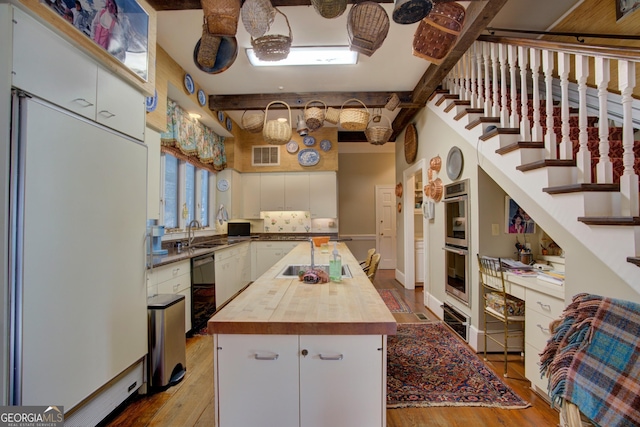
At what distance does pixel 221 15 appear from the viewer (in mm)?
1818

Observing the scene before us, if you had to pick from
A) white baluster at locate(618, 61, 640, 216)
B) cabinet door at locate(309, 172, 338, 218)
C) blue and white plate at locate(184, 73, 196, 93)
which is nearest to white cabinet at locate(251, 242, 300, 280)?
cabinet door at locate(309, 172, 338, 218)

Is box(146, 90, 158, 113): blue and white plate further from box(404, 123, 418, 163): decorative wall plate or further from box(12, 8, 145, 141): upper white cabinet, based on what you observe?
box(404, 123, 418, 163): decorative wall plate

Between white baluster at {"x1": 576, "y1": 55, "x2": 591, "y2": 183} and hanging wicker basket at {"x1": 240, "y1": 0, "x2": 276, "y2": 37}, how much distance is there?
1.93 m

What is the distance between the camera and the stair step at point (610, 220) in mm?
1368

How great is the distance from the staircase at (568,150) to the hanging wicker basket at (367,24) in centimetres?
106

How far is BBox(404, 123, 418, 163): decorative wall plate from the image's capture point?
457 centimetres

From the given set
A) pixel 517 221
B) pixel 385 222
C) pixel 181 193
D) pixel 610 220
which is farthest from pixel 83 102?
pixel 385 222

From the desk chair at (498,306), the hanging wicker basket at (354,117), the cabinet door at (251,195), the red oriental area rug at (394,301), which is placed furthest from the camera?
the cabinet door at (251,195)

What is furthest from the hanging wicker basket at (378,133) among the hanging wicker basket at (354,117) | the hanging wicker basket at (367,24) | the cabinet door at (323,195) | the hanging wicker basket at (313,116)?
the cabinet door at (323,195)

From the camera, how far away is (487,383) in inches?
87.6

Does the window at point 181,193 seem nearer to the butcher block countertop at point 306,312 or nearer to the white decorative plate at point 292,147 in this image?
the white decorative plate at point 292,147

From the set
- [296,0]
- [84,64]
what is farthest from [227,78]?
[84,64]

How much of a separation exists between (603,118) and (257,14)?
214 cm

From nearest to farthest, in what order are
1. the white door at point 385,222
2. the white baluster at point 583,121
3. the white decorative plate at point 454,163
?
1. the white baluster at point 583,121
2. the white decorative plate at point 454,163
3. the white door at point 385,222
